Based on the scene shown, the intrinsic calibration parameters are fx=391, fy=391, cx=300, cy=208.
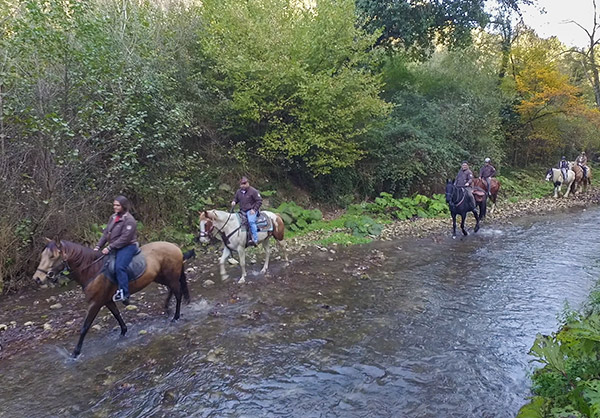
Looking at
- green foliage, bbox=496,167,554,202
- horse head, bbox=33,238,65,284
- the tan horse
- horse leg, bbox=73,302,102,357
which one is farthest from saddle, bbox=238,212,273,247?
the tan horse

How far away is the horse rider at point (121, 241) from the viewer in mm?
6152

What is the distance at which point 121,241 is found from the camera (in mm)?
6164

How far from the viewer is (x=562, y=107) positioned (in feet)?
80.3

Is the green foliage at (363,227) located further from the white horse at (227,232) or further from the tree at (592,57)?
the tree at (592,57)

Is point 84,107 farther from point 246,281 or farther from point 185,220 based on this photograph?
point 246,281

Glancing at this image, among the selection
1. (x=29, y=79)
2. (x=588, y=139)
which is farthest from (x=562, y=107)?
(x=29, y=79)

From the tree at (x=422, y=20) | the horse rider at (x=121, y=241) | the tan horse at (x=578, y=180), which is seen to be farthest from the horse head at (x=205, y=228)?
the tan horse at (x=578, y=180)

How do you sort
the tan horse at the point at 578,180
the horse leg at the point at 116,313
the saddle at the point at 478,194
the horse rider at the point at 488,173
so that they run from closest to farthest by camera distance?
the horse leg at the point at 116,313
the saddle at the point at 478,194
the horse rider at the point at 488,173
the tan horse at the point at 578,180

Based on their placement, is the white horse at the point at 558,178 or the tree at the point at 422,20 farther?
the white horse at the point at 558,178

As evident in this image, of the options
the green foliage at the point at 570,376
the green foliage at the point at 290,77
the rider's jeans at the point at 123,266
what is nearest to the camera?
the green foliage at the point at 570,376

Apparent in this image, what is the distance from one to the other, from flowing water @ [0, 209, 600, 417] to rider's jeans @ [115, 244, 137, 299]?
3.14 ft

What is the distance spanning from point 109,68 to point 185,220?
4.71 m

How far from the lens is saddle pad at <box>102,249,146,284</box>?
619 cm

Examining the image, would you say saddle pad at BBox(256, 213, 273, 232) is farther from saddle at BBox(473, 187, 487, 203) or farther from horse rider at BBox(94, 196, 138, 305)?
saddle at BBox(473, 187, 487, 203)
